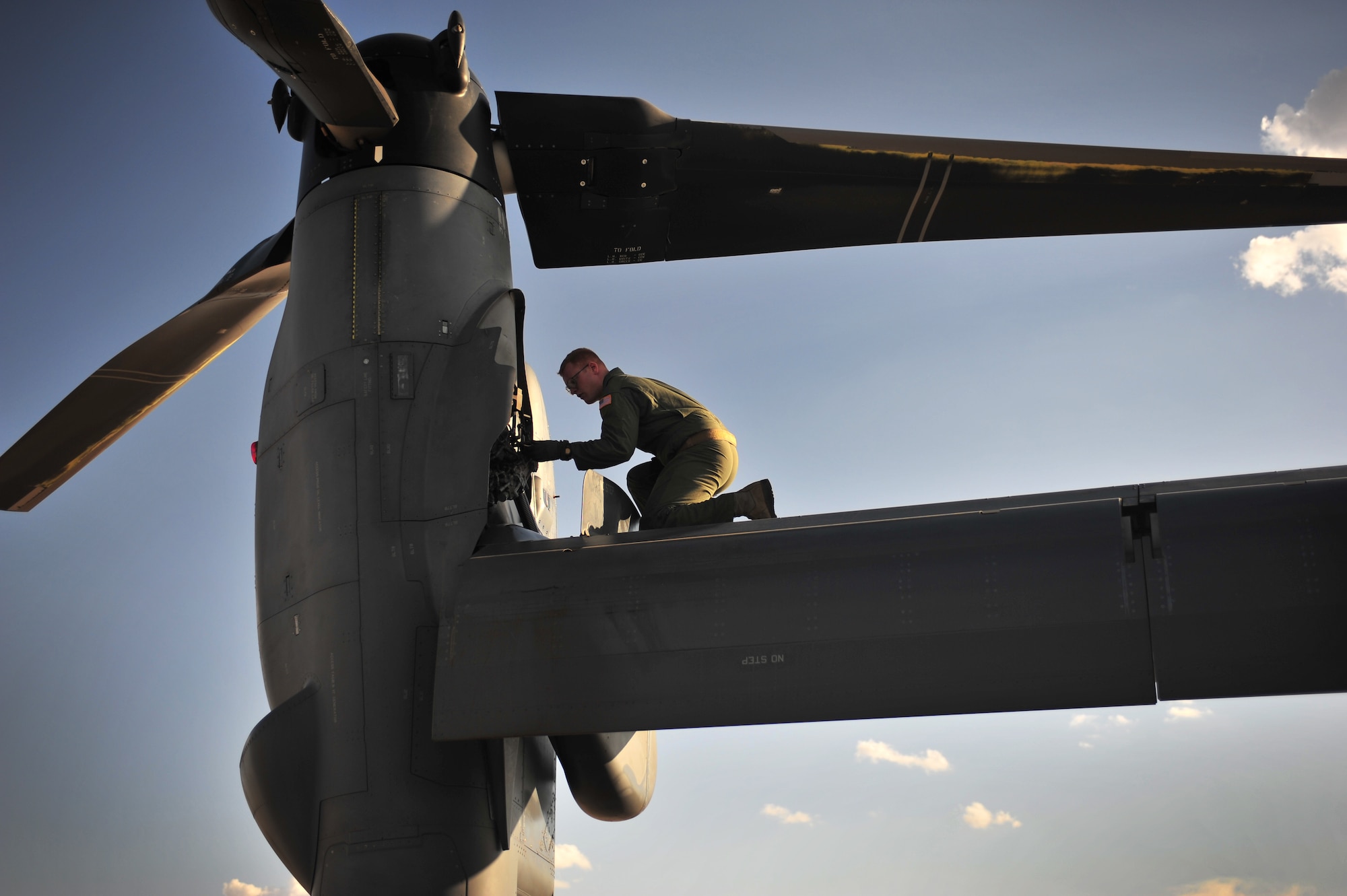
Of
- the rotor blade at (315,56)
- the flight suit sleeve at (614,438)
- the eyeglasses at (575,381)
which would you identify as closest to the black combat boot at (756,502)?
the flight suit sleeve at (614,438)

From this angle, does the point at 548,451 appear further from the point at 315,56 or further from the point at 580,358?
the point at 315,56

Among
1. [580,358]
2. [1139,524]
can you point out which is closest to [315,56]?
[580,358]

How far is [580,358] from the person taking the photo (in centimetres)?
773

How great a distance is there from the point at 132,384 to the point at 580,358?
4.02m

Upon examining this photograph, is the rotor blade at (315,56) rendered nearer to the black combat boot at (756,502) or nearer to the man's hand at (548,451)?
the man's hand at (548,451)

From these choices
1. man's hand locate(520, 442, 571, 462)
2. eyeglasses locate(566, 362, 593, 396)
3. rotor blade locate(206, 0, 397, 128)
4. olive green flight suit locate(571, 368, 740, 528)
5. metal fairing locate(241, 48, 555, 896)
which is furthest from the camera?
eyeglasses locate(566, 362, 593, 396)

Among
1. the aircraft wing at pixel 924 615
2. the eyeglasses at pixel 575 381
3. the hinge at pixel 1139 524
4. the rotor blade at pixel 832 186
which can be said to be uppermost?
the rotor blade at pixel 832 186

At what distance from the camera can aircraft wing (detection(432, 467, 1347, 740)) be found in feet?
16.9

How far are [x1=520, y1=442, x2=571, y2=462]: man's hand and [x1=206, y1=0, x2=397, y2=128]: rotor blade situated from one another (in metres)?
2.66

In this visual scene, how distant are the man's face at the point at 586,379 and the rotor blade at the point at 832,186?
1.68 meters

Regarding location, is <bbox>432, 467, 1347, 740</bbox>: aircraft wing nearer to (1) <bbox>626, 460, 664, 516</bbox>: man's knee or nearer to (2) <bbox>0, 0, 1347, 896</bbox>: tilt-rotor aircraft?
(2) <bbox>0, 0, 1347, 896</bbox>: tilt-rotor aircraft

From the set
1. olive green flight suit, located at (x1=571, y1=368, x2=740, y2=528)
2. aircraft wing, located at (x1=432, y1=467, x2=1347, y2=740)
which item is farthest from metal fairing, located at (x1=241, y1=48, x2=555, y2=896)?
olive green flight suit, located at (x1=571, y1=368, x2=740, y2=528)

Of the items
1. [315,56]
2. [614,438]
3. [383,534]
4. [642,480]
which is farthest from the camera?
[642,480]

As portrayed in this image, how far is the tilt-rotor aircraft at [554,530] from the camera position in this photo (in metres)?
5.35
